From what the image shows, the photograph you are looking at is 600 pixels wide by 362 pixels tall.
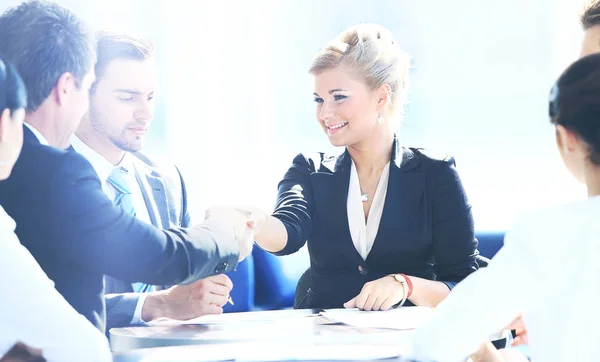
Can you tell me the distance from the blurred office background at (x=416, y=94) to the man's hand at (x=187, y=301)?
0.88 meters

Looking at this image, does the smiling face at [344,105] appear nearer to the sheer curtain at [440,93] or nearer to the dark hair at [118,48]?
the dark hair at [118,48]

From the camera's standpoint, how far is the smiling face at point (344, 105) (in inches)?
76.8

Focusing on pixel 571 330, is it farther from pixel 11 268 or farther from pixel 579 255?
pixel 11 268

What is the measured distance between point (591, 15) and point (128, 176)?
4.23 ft

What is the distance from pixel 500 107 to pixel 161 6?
1511 mm

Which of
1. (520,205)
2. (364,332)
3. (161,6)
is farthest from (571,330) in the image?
(520,205)

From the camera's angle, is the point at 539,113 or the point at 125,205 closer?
the point at 125,205

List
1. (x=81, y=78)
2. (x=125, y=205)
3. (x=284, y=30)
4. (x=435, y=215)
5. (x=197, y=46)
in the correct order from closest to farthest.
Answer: (x=81, y=78)
(x=125, y=205)
(x=435, y=215)
(x=197, y=46)
(x=284, y=30)

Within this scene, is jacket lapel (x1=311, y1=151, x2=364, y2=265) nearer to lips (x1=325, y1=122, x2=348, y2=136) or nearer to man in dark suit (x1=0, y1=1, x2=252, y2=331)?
lips (x1=325, y1=122, x2=348, y2=136)

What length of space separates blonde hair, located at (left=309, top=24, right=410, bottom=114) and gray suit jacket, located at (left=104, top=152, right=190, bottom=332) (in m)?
0.50

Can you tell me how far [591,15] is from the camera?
6.28 ft

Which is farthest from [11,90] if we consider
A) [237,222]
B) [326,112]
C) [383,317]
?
→ [326,112]

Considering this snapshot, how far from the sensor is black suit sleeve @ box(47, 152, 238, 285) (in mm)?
1162

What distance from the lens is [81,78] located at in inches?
51.2
